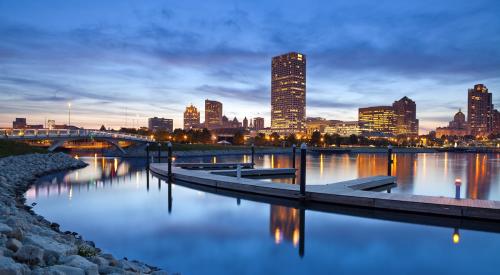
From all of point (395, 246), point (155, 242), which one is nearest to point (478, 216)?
point (395, 246)

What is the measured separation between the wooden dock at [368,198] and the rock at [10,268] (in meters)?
13.7

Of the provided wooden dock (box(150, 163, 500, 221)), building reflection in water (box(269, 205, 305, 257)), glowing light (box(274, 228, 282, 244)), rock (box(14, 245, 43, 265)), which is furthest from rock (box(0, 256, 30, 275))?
wooden dock (box(150, 163, 500, 221))

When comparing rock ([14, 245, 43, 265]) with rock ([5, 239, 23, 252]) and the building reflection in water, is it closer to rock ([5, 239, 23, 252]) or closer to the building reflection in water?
rock ([5, 239, 23, 252])

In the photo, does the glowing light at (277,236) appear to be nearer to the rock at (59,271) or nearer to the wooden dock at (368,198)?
the wooden dock at (368,198)

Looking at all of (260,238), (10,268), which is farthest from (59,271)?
(260,238)

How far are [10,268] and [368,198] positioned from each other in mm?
13996

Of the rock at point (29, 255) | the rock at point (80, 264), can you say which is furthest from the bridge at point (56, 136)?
the rock at point (80, 264)

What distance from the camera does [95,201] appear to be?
69.6ft

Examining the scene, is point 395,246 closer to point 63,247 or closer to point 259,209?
point 259,209

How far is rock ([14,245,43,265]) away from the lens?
6211 millimetres

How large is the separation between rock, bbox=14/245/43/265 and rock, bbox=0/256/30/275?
0.71 m

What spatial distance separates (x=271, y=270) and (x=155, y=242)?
4.48 meters

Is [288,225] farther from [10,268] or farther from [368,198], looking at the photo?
[10,268]

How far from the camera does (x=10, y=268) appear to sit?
5141 millimetres
